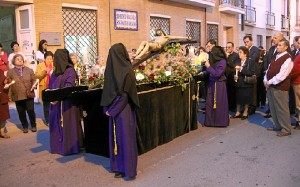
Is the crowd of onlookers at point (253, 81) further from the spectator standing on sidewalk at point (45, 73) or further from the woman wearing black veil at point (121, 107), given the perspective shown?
the spectator standing on sidewalk at point (45, 73)

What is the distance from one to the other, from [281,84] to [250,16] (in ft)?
69.1

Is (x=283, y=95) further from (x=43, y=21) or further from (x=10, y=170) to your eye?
(x=43, y=21)

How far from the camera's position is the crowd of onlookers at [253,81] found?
277 inches

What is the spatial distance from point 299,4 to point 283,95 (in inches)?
1382

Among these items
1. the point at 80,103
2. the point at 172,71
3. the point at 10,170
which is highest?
the point at 172,71

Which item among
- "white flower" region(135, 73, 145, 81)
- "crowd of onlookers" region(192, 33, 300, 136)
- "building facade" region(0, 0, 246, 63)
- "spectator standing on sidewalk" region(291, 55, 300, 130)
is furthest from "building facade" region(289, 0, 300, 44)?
"white flower" region(135, 73, 145, 81)

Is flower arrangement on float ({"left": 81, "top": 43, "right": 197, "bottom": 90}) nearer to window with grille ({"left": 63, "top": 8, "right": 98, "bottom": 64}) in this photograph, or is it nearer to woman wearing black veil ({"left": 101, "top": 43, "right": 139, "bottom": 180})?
woman wearing black veil ({"left": 101, "top": 43, "right": 139, "bottom": 180})

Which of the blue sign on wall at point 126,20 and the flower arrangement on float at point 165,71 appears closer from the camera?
the flower arrangement on float at point 165,71

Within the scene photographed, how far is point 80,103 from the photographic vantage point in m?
6.07

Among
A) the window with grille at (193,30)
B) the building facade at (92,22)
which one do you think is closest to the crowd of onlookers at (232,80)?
the building facade at (92,22)

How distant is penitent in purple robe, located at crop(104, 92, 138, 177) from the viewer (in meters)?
4.70

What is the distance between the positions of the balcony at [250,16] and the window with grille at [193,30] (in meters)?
7.25

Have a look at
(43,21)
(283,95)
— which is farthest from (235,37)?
(283,95)

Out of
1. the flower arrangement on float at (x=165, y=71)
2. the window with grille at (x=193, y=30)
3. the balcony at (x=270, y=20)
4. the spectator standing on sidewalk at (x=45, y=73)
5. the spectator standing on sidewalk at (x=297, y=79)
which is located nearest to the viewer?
the flower arrangement on float at (x=165, y=71)
